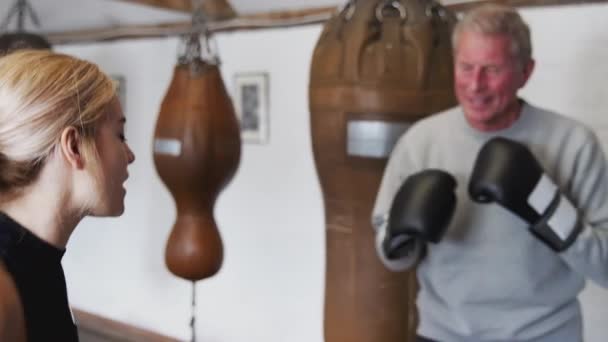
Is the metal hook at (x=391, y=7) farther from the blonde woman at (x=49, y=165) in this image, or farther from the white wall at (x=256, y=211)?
the blonde woman at (x=49, y=165)

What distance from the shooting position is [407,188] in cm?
156

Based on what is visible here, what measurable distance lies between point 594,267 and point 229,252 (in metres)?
2.09

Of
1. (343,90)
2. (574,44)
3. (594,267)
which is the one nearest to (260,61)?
(343,90)

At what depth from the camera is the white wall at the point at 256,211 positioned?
221 cm

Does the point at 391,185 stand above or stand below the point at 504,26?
below

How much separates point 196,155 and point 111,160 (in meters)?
1.22

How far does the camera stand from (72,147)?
955 millimetres

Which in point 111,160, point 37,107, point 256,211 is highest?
point 37,107

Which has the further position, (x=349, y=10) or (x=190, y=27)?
(x=190, y=27)

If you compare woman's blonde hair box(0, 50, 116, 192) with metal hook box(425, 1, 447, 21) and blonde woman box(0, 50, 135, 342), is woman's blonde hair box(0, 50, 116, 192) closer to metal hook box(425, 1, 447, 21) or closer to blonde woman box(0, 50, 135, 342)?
blonde woman box(0, 50, 135, 342)

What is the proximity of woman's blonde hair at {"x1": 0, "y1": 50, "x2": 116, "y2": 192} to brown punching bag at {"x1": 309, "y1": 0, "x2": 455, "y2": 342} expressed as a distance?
3.33ft

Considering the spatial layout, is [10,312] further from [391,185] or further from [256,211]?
[256,211]

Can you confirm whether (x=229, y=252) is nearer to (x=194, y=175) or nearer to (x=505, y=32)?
(x=194, y=175)

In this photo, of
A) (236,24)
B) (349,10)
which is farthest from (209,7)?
(349,10)
